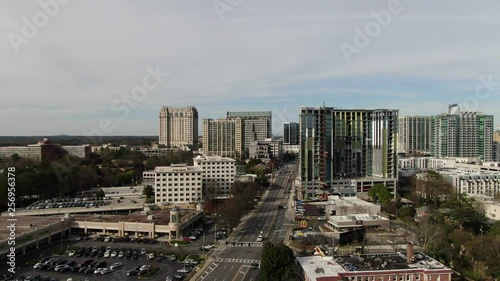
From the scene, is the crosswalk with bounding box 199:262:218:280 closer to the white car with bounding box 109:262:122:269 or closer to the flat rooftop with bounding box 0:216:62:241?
the white car with bounding box 109:262:122:269

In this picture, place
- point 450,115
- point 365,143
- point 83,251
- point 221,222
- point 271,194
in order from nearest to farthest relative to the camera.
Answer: point 83,251 < point 221,222 < point 365,143 < point 271,194 < point 450,115

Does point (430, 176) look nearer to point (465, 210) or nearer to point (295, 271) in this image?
→ point (465, 210)

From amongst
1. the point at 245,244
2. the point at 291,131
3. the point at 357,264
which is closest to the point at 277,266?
the point at 357,264

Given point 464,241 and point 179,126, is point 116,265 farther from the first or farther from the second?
point 179,126

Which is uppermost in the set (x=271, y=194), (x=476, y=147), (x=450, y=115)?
(x=450, y=115)

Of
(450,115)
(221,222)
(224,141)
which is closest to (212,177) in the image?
(221,222)

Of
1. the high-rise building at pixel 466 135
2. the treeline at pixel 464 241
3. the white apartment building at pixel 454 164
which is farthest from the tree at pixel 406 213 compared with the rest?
the high-rise building at pixel 466 135

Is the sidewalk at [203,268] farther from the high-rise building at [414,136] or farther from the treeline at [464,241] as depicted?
the high-rise building at [414,136]
